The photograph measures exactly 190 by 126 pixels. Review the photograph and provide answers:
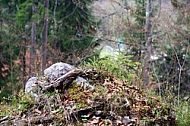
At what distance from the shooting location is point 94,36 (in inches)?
339

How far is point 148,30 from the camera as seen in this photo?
8.31m

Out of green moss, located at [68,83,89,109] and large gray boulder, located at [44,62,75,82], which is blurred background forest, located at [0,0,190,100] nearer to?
large gray boulder, located at [44,62,75,82]

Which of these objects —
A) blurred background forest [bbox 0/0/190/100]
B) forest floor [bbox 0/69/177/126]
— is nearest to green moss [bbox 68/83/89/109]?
forest floor [bbox 0/69/177/126]

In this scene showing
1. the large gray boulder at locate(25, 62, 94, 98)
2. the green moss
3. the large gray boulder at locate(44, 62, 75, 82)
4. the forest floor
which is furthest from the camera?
the large gray boulder at locate(44, 62, 75, 82)

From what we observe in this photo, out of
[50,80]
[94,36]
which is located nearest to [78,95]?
[50,80]

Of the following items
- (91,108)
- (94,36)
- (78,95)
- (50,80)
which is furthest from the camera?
(94,36)

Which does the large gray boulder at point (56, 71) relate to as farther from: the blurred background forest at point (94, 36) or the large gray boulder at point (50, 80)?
the blurred background forest at point (94, 36)

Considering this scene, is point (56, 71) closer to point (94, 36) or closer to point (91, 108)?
point (91, 108)

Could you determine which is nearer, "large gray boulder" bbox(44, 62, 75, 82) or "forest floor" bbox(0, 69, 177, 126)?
"forest floor" bbox(0, 69, 177, 126)

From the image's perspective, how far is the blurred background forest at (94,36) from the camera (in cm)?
861

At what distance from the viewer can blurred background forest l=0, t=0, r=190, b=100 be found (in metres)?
8.61

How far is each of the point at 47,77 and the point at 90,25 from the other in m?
7.93

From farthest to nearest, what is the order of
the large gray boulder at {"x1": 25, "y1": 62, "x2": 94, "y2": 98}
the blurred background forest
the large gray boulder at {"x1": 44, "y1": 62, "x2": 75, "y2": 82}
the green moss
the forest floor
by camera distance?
the blurred background forest < the large gray boulder at {"x1": 44, "y1": 62, "x2": 75, "y2": 82} < the large gray boulder at {"x1": 25, "y1": 62, "x2": 94, "y2": 98} < the green moss < the forest floor

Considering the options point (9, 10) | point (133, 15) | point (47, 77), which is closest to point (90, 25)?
point (133, 15)
